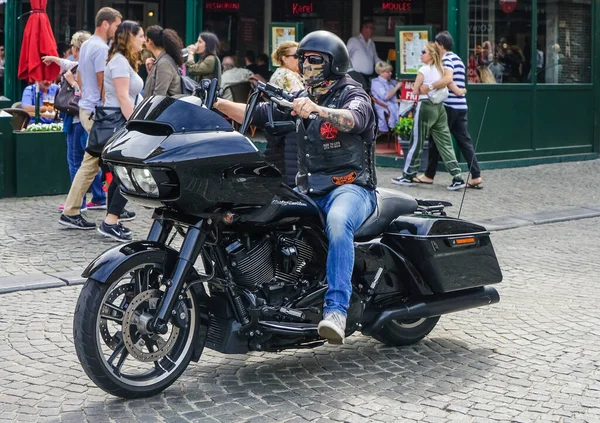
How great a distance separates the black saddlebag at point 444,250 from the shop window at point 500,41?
8.51m

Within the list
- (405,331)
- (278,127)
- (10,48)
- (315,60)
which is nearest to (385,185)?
(405,331)

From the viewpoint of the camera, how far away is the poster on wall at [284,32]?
15.8 meters

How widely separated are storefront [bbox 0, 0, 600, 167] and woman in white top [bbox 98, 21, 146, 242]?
6052 mm

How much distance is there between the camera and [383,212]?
5609 mm

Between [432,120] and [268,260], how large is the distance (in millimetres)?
7638

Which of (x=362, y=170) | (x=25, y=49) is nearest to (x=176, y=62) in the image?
(x=25, y=49)

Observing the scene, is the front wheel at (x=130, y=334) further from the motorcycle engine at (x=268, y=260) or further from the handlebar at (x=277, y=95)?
the handlebar at (x=277, y=95)

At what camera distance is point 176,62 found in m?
9.39

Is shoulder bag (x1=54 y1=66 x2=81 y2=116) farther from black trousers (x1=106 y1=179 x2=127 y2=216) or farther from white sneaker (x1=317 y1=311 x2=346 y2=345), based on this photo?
white sneaker (x1=317 y1=311 x2=346 y2=345)

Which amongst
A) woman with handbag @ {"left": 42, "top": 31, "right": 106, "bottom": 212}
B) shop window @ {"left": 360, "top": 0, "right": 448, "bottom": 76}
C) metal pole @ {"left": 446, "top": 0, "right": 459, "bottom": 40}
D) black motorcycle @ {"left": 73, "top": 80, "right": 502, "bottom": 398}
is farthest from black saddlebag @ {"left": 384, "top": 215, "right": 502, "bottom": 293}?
shop window @ {"left": 360, "top": 0, "right": 448, "bottom": 76}

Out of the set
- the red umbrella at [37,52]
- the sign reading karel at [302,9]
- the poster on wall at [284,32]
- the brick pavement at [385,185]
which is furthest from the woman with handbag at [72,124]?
the sign reading karel at [302,9]

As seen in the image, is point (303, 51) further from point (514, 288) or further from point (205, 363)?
point (514, 288)

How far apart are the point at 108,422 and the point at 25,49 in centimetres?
839

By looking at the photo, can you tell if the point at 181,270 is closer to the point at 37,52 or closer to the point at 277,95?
the point at 277,95
